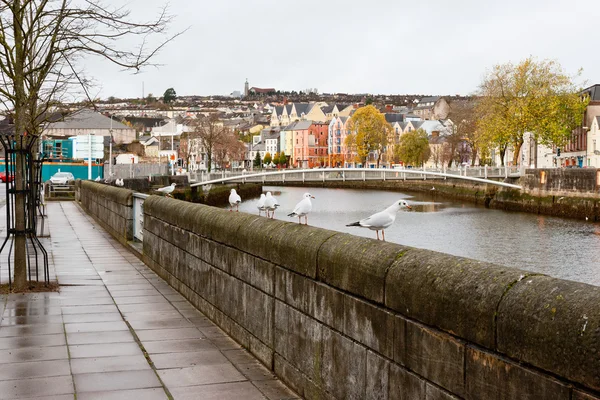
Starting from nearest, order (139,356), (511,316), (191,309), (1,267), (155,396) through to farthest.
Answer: (511,316) → (155,396) → (139,356) → (191,309) → (1,267)

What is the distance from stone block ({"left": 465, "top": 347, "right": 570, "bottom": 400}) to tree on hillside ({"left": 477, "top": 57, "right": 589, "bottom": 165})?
225 ft

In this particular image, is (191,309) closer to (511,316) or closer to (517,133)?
(511,316)

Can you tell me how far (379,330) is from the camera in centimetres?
420

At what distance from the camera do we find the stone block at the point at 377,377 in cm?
411

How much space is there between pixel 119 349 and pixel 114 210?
41.1ft

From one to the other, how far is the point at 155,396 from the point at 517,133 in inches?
2707

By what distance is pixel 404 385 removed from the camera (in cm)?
392

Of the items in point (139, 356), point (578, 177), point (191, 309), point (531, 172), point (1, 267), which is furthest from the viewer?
point (531, 172)

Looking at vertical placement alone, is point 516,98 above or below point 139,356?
above

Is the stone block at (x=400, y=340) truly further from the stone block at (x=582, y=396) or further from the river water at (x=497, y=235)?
the river water at (x=497, y=235)

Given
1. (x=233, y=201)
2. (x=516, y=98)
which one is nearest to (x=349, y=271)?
(x=233, y=201)

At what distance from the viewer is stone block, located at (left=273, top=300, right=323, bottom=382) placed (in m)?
5.19

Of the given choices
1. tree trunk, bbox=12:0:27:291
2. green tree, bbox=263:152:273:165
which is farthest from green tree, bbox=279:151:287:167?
tree trunk, bbox=12:0:27:291

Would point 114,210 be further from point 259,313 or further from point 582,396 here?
point 582,396
